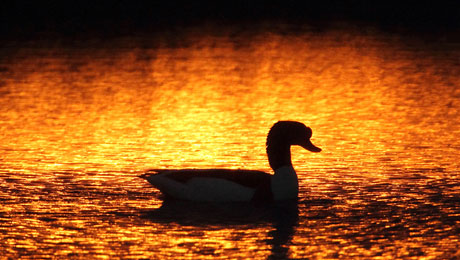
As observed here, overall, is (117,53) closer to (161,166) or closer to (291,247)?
(161,166)

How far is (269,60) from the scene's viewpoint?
Answer: 37.9 meters

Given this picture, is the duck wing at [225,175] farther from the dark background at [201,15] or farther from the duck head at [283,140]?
the dark background at [201,15]

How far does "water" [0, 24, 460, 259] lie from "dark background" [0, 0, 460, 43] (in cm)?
1223

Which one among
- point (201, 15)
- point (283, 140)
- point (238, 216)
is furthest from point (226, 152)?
point (201, 15)

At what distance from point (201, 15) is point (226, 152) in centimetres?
4047

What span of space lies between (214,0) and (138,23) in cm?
1096

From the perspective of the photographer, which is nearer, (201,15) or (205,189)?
(205,189)

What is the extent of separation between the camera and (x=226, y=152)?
65.1ft

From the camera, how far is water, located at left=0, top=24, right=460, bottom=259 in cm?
1405

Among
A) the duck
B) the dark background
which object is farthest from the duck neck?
the dark background

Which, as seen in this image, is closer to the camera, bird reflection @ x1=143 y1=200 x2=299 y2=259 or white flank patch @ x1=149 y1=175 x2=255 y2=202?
bird reflection @ x1=143 y1=200 x2=299 y2=259

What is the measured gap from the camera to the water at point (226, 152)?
1405 centimetres

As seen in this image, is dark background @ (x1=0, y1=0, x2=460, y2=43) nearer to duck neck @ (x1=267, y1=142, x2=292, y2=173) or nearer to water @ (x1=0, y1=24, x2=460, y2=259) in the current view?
water @ (x1=0, y1=24, x2=460, y2=259)

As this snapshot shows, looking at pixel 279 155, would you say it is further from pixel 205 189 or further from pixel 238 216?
pixel 238 216
